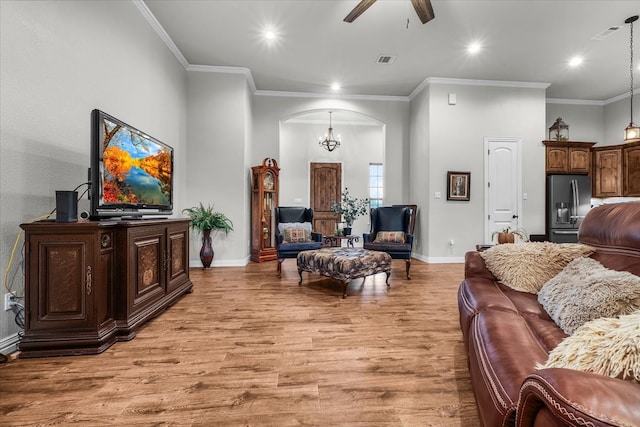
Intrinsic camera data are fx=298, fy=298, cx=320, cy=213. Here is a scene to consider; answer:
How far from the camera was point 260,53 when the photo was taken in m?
4.50

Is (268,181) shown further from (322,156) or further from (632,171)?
(632,171)

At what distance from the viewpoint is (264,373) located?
1.73 meters

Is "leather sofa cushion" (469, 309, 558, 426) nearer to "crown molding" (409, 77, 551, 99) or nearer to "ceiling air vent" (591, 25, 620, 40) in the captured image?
"ceiling air vent" (591, 25, 620, 40)

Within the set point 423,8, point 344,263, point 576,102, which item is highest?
point 576,102

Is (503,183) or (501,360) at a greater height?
(503,183)

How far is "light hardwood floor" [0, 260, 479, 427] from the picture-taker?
1.38 meters

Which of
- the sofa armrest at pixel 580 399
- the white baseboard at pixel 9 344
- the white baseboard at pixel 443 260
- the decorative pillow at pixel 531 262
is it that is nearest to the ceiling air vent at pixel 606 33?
the white baseboard at pixel 443 260

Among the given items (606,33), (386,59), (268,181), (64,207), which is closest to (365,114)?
(386,59)

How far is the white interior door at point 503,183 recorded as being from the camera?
5.48 metres

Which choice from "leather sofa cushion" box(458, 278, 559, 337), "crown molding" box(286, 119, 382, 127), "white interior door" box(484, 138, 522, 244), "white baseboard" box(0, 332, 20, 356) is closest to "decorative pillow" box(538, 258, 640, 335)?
"leather sofa cushion" box(458, 278, 559, 337)

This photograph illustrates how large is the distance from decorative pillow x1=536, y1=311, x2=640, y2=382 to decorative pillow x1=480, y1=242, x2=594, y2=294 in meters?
1.18

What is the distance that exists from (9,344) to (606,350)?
2.97m

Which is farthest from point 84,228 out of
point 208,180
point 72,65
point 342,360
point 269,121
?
point 269,121

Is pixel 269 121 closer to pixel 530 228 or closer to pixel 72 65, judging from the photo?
pixel 72 65
